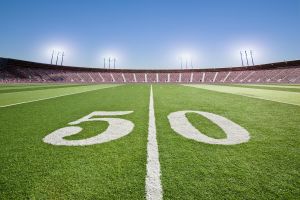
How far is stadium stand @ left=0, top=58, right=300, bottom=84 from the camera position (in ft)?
197

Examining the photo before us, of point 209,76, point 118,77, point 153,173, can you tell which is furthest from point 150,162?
point 118,77

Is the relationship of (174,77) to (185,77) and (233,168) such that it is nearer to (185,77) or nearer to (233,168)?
(185,77)

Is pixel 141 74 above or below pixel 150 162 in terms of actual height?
above

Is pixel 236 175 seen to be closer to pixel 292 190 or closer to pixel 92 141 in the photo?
pixel 292 190

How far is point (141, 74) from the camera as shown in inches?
3711

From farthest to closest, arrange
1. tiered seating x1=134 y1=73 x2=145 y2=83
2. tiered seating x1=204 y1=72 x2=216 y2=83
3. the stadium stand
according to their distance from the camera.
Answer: tiered seating x1=134 y1=73 x2=145 y2=83 → tiered seating x1=204 y1=72 x2=216 y2=83 → the stadium stand

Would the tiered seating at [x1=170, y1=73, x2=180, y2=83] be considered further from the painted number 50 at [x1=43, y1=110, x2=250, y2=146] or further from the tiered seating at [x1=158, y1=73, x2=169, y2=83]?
the painted number 50 at [x1=43, y1=110, x2=250, y2=146]

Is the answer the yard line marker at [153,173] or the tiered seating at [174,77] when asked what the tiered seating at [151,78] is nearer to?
the tiered seating at [174,77]

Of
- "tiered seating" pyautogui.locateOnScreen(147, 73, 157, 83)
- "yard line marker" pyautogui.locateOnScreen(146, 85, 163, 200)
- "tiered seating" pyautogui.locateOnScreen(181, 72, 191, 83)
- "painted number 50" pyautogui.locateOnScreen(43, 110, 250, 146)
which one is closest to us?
"yard line marker" pyautogui.locateOnScreen(146, 85, 163, 200)

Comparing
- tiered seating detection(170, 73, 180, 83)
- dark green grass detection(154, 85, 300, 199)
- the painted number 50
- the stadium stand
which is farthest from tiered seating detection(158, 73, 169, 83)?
dark green grass detection(154, 85, 300, 199)

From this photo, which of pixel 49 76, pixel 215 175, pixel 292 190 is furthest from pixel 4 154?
pixel 49 76

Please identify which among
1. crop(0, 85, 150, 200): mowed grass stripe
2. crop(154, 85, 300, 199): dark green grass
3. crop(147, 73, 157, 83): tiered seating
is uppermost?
crop(147, 73, 157, 83): tiered seating

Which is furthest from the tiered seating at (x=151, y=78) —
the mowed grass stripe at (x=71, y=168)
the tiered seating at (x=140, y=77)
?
the mowed grass stripe at (x=71, y=168)

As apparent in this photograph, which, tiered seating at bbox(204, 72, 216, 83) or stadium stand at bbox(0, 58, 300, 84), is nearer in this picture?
stadium stand at bbox(0, 58, 300, 84)
